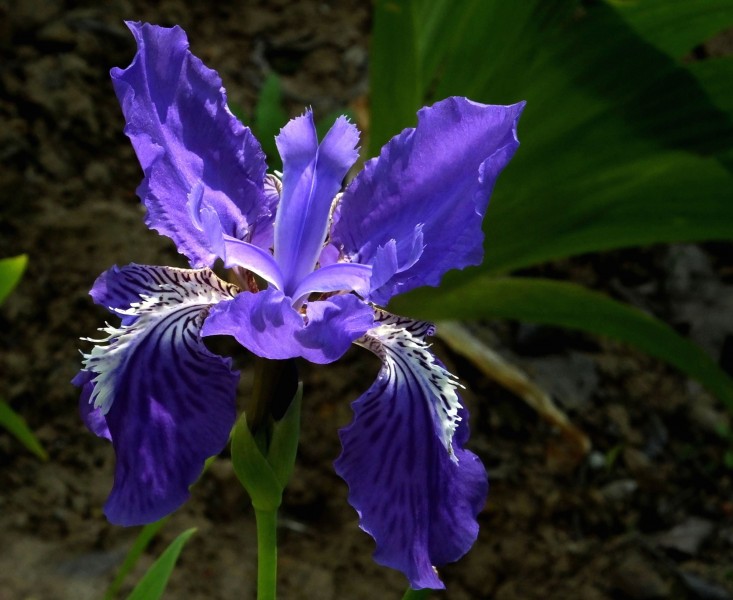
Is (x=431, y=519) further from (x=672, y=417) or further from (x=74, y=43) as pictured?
(x=74, y=43)

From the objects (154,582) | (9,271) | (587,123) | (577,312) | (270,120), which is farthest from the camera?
(270,120)

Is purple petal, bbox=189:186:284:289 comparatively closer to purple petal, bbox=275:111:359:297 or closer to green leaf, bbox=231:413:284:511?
purple petal, bbox=275:111:359:297

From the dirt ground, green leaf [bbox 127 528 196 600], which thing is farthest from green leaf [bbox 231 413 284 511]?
the dirt ground

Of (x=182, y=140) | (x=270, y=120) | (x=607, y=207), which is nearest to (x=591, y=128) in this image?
(x=607, y=207)

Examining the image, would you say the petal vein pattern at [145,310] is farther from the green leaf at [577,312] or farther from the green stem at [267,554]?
the green leaf at [577,312]

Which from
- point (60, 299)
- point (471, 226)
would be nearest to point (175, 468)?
point (471, 226)

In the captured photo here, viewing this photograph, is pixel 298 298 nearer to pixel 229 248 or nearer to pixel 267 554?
pixel 229 248
